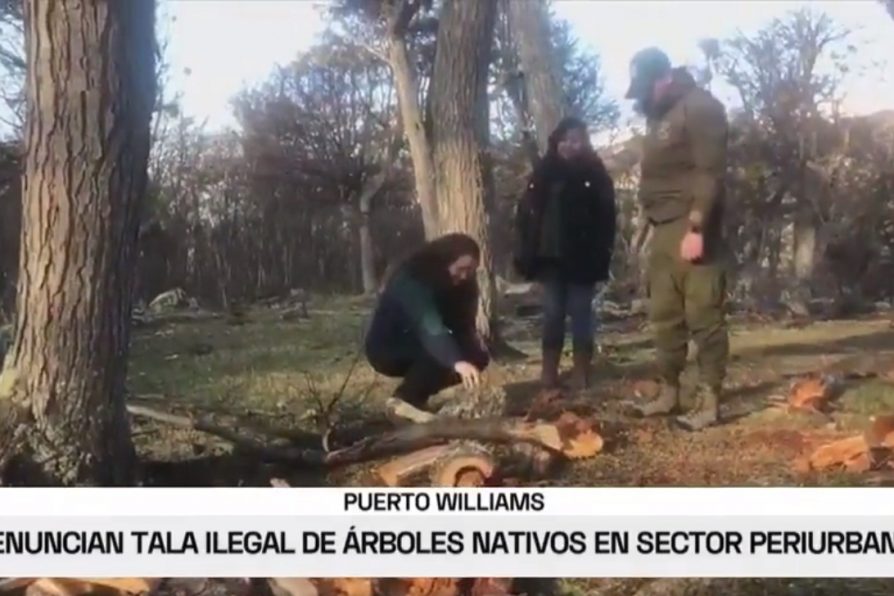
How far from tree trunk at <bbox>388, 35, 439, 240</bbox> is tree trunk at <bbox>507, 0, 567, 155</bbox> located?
0.24m

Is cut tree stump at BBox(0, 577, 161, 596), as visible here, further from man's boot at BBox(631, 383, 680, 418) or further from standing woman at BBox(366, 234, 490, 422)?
man's boot at BBox(631, 383, 680, 418)

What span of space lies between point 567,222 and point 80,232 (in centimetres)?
105

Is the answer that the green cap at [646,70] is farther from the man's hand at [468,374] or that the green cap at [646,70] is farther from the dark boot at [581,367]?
the man's hand at [468,374]

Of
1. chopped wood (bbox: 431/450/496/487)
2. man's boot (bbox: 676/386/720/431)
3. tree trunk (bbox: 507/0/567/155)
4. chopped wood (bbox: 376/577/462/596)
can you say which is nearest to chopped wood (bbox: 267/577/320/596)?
chopped wood (bbox: 376/577/462/596)

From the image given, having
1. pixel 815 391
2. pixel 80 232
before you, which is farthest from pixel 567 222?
pixel 80 232

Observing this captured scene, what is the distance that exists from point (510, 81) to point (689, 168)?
437 mm

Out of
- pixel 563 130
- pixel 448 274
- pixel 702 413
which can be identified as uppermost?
pixel 563 130

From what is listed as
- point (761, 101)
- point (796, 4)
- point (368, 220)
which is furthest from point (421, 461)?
point (796, 4)

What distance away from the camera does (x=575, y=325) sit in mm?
3242

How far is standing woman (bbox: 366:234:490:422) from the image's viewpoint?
3.22 meters

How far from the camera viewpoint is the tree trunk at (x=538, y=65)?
3209 mm

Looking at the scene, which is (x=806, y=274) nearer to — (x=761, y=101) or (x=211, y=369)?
(x=761, y=101)

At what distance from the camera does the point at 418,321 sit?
10.6 ft

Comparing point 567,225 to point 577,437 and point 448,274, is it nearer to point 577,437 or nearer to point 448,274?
point 448,274
